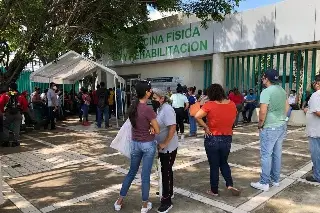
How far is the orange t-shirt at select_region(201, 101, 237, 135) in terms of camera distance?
4133 millimetres

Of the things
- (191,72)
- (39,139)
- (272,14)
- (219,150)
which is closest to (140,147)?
(219,150)

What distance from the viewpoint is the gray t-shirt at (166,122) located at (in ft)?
12.5

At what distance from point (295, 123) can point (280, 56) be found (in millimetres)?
2987

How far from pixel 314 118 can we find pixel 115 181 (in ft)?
11.1

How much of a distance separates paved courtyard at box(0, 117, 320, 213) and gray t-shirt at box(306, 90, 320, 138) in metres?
0.84

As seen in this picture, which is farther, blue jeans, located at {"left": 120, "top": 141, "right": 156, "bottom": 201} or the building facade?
the building facade

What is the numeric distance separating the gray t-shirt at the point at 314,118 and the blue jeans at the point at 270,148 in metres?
0.57

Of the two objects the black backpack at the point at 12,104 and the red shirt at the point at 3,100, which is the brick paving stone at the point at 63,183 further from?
the black backpack at the point at 12,104

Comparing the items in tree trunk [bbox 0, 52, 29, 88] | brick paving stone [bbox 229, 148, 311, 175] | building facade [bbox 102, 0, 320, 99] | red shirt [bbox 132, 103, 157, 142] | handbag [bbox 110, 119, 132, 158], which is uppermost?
building facade [bbox 102, 0, 320, 99]

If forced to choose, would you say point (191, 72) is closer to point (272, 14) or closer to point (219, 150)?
point (272, 14)

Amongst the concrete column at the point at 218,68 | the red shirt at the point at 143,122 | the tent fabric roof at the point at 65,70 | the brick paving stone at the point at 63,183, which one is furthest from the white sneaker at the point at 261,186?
the concrete column at the point at 218,68

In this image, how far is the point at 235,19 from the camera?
1305cm

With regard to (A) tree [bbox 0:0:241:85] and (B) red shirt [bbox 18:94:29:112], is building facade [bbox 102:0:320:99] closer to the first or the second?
(A) tree [bbox 0:0:241:85]

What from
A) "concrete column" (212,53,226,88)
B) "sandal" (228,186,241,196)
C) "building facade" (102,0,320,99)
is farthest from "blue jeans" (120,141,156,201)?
"concrete column" (212,53,226,88)
